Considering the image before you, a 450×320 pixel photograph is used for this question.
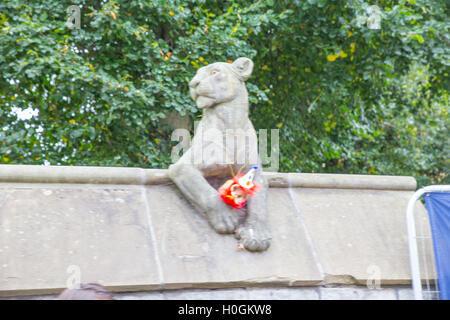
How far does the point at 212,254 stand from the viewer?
3580 mm

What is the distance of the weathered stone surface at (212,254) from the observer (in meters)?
3.45

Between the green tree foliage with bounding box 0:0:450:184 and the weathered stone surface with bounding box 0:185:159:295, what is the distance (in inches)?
114

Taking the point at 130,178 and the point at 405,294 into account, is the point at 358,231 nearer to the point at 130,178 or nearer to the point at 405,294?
the point at 405,294

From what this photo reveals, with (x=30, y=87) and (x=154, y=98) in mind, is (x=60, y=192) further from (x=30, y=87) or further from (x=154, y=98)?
(x=30, y=87)

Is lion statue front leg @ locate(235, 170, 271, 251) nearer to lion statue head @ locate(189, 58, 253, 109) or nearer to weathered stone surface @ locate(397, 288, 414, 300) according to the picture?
lion statue head @ locate(189, 58, 253, 109)

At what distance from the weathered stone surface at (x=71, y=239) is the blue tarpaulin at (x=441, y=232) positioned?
190 centimetres

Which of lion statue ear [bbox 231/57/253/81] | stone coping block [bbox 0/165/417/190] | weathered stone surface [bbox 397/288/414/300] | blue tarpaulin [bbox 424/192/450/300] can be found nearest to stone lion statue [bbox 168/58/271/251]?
lion statue ear [bbox 231/57/253/81]

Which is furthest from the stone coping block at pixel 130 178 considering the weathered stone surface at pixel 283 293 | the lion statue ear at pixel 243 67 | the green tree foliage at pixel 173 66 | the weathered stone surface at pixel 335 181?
the green tree foliage at pixel 173 66

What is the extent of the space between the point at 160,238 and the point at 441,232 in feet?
6.21

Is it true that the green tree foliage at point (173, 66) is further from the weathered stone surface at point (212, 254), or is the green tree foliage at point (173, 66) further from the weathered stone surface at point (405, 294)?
the weathered stone surface at point (405, 294)

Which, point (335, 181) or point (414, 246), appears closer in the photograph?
point (414, 246)

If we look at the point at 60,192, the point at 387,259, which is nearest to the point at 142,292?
the point at 60,192

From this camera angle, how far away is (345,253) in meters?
3.86

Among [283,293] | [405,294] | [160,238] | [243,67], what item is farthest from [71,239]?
[405,294]
